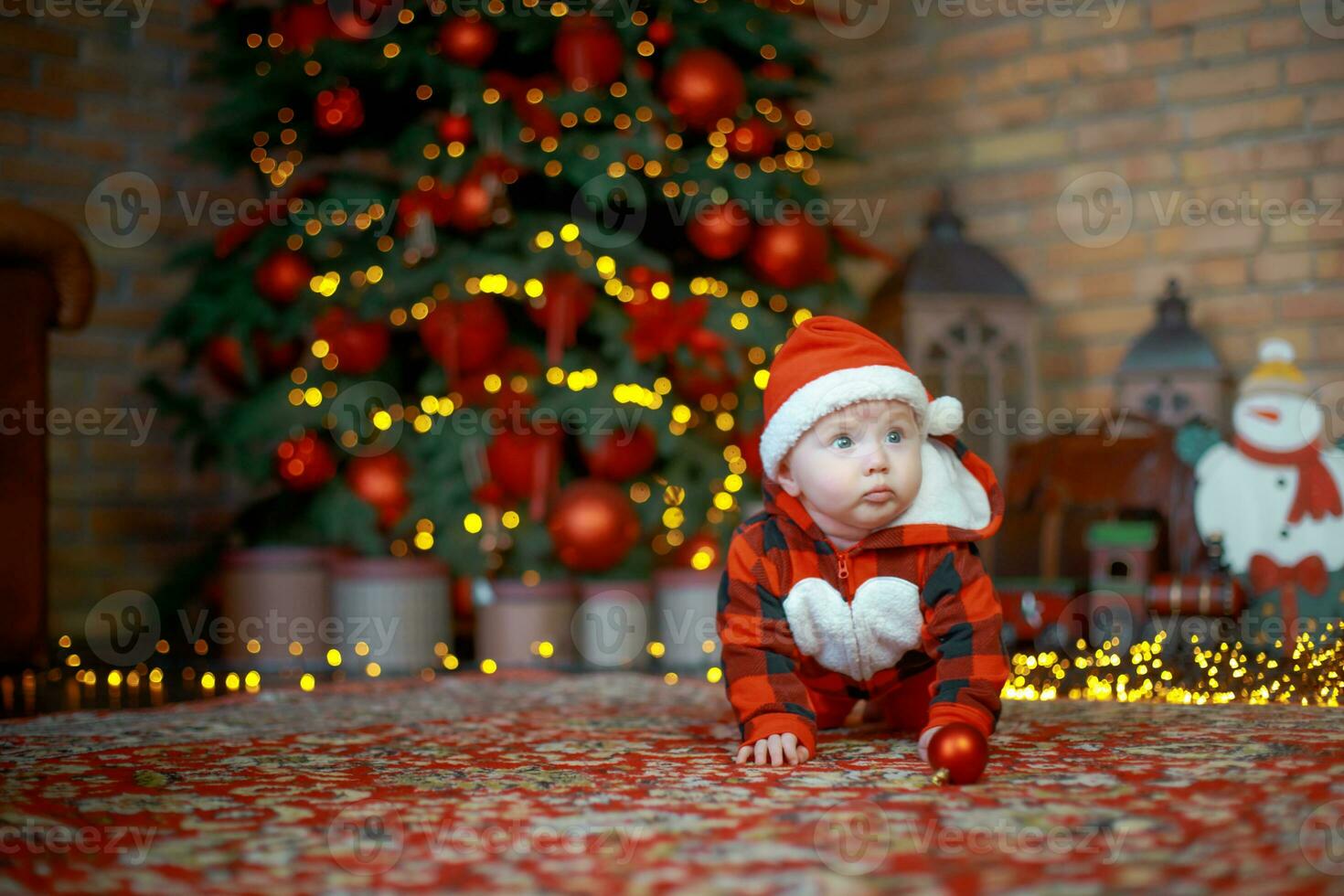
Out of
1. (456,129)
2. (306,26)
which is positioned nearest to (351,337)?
(456,129)

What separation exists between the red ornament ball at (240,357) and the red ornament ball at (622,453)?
2.35 ft

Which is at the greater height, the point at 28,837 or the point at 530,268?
the point at 530,268

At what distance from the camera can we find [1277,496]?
246 centimetres

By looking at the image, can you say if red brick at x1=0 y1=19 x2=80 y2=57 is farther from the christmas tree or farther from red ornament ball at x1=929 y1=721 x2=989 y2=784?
red ornament ball at x1=929 y1=721 x2=989 y2=784

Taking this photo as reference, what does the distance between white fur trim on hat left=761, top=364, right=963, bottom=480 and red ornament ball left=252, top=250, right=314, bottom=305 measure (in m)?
1.56

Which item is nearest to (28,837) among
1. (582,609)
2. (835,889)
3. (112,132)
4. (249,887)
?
(249,887)

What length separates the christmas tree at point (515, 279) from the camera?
2.64 m

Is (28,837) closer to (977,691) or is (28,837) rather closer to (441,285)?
(977,691)

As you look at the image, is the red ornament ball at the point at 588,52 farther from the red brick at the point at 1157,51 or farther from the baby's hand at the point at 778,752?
the baby's hand at the point at 778,752

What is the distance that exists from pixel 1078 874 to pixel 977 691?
49 centimetres

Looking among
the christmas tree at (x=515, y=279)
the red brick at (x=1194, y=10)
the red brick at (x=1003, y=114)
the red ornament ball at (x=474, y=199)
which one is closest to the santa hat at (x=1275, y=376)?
the christmas tree at (x=515, y=279)

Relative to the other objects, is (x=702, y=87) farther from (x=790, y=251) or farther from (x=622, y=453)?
(x=622, y=453)

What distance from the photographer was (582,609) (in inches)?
106

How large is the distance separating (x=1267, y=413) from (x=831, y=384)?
143cm
